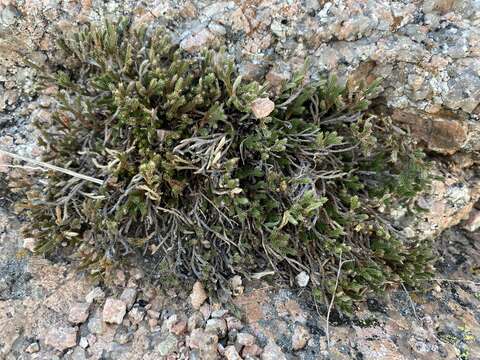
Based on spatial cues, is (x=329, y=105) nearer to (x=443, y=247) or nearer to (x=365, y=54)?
(x=365, y=54)

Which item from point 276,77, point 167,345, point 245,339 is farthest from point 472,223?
point 167,345

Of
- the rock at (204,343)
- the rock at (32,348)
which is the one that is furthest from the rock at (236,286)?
the rock at (32,348)

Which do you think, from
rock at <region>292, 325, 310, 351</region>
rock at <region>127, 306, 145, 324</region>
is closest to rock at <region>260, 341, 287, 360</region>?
rock at <region>292, 325, 310, 351</region>

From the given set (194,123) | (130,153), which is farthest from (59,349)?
(194,123)

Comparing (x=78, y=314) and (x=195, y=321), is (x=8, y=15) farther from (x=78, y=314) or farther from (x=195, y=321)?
(x=195, y=321)

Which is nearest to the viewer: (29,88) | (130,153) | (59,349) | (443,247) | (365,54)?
(59,349)

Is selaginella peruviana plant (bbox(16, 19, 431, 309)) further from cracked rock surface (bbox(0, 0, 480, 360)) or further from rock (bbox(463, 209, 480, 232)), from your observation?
rock (bbox(463, 209, 480, 232))
